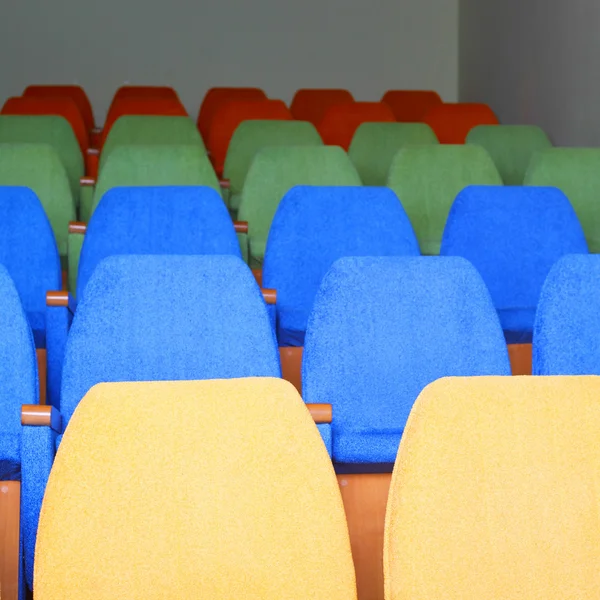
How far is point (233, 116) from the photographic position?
6.17 m

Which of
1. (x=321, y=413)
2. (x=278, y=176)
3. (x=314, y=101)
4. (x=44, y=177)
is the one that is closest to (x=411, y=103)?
(x=314, y=101)

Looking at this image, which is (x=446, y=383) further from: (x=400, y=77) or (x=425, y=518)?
(x=400, y=77)

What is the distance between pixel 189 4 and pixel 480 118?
10.4 feet

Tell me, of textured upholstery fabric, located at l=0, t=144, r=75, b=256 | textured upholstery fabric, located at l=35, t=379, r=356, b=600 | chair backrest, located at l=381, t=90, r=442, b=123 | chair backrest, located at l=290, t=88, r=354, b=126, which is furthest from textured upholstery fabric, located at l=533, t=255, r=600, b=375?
chair backrest, located at l=381, t=90, r=442, b=123

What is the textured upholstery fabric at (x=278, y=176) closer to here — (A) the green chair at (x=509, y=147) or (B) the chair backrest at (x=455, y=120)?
(A) the green chair at (x=509, y=147)

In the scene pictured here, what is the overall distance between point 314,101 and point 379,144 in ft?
8.15

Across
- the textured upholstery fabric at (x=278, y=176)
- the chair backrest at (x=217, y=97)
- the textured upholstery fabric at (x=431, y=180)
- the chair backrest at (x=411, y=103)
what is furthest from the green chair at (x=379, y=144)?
the chair backrest at (x=411, y=103)

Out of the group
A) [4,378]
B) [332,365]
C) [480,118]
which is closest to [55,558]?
[4,378]

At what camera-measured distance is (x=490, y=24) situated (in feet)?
25.6

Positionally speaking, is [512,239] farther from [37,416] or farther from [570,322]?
[37,416]

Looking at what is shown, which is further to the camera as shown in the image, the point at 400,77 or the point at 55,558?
the point at 400,77

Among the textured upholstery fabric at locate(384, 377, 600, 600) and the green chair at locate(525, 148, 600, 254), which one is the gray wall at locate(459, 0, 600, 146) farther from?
the textured upholstery fabric at locate(384, 377, 600, 600)

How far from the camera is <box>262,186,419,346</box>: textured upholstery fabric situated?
134 inches

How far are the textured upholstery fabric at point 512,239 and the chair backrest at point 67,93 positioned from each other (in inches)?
165
